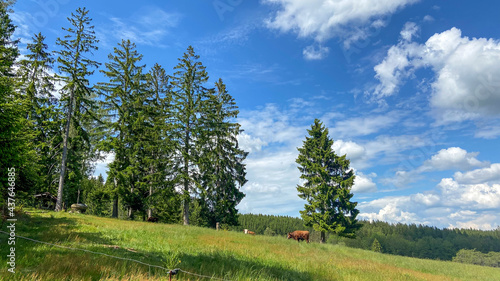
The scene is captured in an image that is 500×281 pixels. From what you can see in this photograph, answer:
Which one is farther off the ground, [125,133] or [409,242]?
[125,133]

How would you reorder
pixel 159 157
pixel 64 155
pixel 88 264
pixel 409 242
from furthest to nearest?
pixel 409 242 → pixel 159 157 → pixel 64 155 → pixel 88 264

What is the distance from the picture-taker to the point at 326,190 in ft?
107

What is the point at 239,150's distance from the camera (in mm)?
34469

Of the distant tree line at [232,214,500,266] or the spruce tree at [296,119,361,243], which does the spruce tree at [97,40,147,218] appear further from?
the distant tree line at [232,214,500,266]

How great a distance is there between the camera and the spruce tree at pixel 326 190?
31.8 meters

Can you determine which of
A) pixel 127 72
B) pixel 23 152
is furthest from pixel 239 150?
pixel 23 152

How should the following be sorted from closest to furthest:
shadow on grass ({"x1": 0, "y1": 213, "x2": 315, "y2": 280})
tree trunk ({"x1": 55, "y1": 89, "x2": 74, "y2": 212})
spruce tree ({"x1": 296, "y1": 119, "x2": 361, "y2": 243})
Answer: shadow on grass ({"x1": 0, "y1": 213, "x2": 315, "y2": 280})
tree trunk ({"x1": 55, "y1": 89, "x2": 74, "y2": 212})
spruce tree ({"x1": 296, "y1": 119, "x2": 361, "y2": 243})

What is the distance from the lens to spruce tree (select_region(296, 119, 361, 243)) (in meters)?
31.8

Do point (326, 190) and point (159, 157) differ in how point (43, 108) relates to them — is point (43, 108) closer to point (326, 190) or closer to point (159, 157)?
point (159, 157)

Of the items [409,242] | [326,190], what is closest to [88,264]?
[326,190]

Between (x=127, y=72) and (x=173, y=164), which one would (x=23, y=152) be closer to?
(x=173, y=164)

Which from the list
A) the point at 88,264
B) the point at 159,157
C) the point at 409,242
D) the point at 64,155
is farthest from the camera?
the point at 409,242

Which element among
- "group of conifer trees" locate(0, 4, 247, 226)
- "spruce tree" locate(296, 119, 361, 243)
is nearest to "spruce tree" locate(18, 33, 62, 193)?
"group of conifer trees" locate(0, 4, 247, 226)

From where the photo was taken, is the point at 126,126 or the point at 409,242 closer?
the point at 126,126
